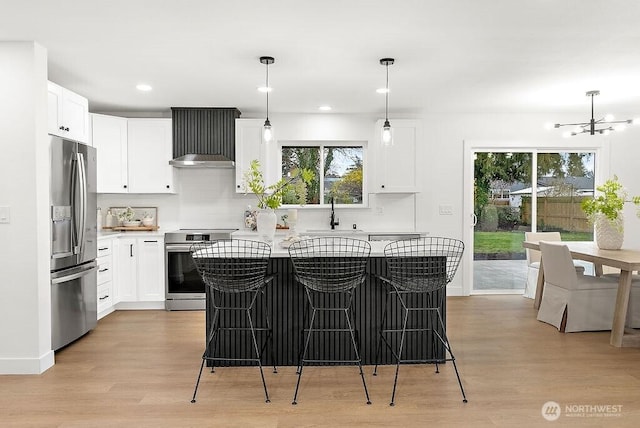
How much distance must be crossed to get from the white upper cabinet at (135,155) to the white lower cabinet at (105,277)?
820mm

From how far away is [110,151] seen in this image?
19.0ft

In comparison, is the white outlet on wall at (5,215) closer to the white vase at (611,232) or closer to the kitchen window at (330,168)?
the kitchen window at (330,168)

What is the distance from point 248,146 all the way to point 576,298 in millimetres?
→ 3953

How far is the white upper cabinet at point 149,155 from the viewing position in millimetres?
5883

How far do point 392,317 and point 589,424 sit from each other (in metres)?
1.41

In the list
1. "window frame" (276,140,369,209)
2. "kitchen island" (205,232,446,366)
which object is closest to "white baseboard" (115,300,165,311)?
"window frame" (276,140,369,209)

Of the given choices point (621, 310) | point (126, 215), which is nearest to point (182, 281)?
point (126, 215)

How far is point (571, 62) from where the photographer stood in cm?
412

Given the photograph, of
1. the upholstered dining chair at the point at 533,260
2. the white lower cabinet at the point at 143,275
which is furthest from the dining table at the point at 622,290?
the white lower cabinet at the point at 143,275

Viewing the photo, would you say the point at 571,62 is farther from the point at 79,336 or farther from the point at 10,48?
the point at 79,336

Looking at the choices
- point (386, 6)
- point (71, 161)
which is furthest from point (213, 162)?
point (386, 6)

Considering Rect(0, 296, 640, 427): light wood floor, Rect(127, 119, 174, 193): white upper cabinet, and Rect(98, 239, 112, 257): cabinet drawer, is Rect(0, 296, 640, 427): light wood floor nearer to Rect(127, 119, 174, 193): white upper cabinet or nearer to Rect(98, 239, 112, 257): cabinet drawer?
Rect(98, 239, 112, 257): cabinet drawer

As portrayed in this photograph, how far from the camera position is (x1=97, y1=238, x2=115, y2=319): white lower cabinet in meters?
5.12

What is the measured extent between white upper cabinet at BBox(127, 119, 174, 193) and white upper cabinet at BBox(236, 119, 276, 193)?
0.82 meters
